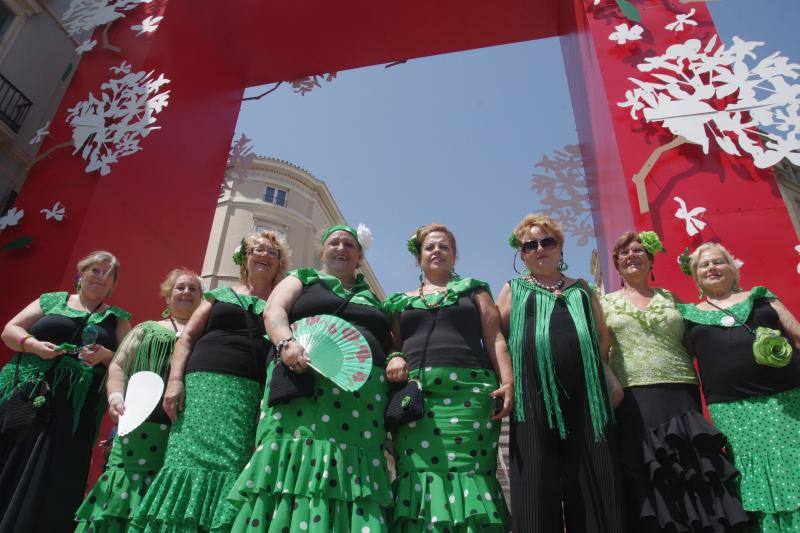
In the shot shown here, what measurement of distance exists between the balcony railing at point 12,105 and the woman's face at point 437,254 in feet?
20.9

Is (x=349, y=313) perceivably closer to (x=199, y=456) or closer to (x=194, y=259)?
(x=199, y=456)

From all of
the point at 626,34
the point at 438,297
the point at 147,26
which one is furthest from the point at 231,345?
the point at 147,26

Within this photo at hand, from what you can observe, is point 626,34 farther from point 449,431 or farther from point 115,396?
point 115,396

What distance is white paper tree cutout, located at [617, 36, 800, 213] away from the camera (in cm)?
402

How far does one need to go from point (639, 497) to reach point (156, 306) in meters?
4.65

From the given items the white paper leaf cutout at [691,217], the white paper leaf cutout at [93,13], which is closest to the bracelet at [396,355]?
the white paper leaf cutout at [691,217]

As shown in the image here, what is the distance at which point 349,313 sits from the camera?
2.54 meters

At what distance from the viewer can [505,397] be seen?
7.80 ft

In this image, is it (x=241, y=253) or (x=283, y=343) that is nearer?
(x=283, y=343)

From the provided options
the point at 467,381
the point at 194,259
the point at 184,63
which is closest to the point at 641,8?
the point at 467,381

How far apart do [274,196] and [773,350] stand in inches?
843

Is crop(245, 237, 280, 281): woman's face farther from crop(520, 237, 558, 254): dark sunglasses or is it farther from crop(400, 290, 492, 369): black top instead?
crop(520, 237, 558, 254): dark sunglasses

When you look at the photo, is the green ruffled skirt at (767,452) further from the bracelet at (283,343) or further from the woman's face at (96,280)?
the woman's face at (96,280)

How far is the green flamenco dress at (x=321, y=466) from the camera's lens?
1995mm
